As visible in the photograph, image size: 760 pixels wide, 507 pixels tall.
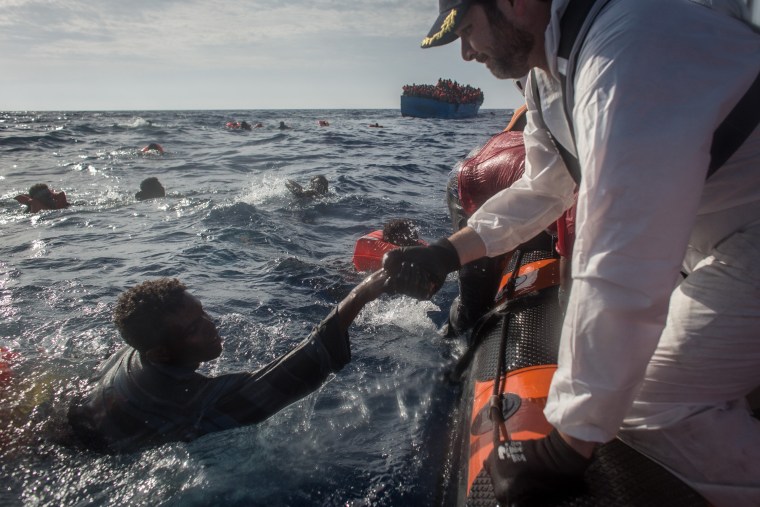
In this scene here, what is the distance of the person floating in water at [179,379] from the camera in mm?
2904

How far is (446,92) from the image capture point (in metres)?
48.2

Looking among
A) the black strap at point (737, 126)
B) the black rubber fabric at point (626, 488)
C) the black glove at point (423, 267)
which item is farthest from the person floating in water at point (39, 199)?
the black strap at point (737, 126)

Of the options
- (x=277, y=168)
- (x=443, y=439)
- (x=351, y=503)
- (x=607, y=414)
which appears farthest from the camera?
(x=277, y=168)

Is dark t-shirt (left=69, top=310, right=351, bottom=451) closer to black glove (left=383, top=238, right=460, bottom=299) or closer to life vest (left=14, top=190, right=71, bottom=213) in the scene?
black glove (left=383, top=238, right=460, bottom=299)

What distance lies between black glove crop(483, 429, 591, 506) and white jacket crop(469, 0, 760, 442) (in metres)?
0.14

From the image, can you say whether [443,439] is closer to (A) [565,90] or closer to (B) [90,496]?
(B) [90,496]

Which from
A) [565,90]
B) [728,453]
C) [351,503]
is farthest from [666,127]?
[351,503]

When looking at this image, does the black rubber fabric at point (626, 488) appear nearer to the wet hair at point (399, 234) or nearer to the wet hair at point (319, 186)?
the wet hair at point (399, 234)

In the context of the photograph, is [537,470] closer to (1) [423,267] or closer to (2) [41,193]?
(1) [423,267]

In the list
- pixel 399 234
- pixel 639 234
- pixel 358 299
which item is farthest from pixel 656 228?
pixel 399 234

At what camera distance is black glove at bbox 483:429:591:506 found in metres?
1.55

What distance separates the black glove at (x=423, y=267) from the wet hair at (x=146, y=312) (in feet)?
4.51

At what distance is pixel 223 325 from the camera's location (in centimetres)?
546

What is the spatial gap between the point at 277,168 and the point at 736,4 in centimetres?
1610
